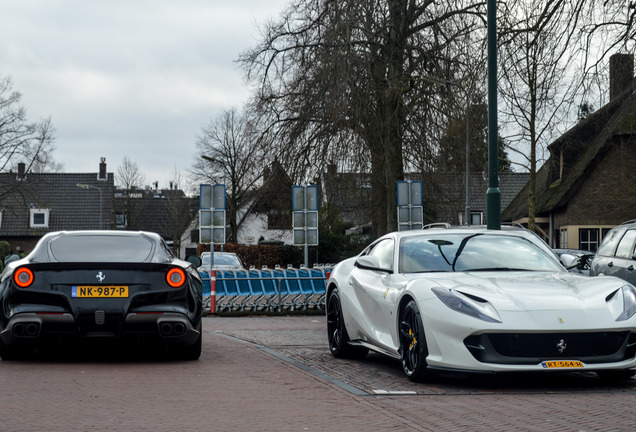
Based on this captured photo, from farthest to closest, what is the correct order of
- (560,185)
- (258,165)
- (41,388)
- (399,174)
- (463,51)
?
(560,185), (258,165), (399,174), (463,51), (41,388)

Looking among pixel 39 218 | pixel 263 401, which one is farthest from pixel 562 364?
pixel 39 218

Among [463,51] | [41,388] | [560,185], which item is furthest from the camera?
[560,185]

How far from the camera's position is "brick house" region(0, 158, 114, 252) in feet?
235

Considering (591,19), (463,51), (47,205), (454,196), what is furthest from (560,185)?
(47,205)

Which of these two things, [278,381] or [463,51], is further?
[463,51]

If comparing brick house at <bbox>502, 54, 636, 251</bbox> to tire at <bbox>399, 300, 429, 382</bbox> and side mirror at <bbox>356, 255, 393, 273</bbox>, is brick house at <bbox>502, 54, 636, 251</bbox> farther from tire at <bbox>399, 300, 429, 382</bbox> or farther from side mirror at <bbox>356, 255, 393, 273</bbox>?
tire at <bbox>399, 300, 429, 382</bbox>

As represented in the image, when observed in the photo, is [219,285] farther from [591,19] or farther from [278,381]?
[278,381]

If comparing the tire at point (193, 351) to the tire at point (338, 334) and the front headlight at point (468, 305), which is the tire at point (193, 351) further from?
the front headlight at point (468, 305)

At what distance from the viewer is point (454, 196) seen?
2634 cm

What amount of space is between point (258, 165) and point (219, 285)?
485 centimetres

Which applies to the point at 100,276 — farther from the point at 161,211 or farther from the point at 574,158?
the point at 161,211

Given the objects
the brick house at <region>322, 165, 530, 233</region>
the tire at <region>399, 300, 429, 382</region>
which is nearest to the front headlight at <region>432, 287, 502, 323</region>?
the tire at <region>399, 300, 429, 382</region>

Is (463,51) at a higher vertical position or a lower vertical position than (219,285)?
higher

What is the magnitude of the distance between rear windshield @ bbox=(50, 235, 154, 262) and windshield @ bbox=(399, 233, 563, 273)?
277 centimetres
